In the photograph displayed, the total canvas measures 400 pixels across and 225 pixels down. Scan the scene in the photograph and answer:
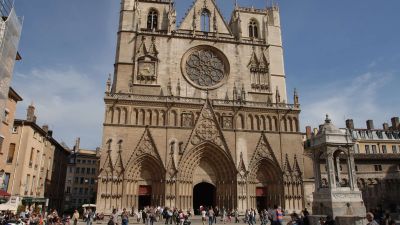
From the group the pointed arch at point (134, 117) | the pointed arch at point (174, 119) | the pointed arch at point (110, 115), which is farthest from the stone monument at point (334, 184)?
the pointed arch at point (110, 115)

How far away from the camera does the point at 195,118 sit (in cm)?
2939

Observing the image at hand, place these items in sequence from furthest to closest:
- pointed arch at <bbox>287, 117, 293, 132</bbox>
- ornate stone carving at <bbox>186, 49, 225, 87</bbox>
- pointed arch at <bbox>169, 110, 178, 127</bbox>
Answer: ornate stone carving at <bbox>186, 49, 225, 87</bbox>
pointed arch at <bbox>287, 117, 293, 132</bbox>
pointed arch at <bbox>169, 110, 178, 127</bbox>

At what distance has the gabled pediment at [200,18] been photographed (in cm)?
3388

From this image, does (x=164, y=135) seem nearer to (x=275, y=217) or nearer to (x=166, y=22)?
(x=166, y=22)

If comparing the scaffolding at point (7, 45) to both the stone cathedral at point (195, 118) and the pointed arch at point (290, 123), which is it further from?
the pointed arch at point (290, 123)

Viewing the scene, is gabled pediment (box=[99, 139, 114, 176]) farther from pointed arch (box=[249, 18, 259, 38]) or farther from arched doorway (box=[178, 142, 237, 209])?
pointed arch (box=[249, 18, 259, 38])

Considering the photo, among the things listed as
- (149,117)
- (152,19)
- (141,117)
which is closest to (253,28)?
(152,19)

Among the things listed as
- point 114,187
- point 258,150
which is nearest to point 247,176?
point 258,150

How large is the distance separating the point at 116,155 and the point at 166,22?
571 inches

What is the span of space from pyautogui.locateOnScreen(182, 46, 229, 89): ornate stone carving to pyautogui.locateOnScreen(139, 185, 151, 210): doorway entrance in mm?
10466

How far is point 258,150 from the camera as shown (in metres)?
29.4

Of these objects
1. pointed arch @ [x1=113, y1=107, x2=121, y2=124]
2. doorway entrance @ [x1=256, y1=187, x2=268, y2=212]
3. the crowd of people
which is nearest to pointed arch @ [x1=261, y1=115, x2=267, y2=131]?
doorway entrance @ [x1=256, y1=187, x2=268, y2=212]

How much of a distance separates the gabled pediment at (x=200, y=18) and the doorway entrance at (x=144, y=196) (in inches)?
633

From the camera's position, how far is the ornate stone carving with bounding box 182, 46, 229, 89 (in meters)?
31.8
